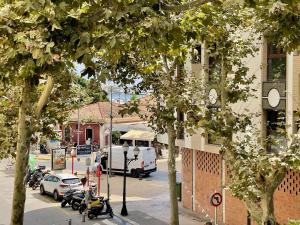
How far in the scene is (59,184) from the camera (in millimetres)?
28156

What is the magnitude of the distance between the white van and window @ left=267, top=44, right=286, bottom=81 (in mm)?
18198

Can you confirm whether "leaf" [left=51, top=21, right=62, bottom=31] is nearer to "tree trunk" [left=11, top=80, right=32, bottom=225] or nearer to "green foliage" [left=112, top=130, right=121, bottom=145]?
"tree trunk" [left=11, top=80, right=32, bottom=225]

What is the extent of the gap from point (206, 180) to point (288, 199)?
5457 mm

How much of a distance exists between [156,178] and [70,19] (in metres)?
28.6

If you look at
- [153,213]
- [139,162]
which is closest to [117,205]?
[153,213]

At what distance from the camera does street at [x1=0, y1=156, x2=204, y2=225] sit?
23.1 m

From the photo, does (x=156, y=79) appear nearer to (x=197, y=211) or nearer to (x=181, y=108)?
(x=181, y=108)

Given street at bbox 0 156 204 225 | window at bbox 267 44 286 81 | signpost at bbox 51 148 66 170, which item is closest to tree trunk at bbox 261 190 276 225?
window at bbox 267 44 286 81

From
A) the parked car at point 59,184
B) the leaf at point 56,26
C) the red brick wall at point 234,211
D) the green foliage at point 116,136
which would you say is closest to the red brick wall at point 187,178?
the red brick wall at point 234,211

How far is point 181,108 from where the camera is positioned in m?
14.3

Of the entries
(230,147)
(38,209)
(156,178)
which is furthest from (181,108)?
(156,178)

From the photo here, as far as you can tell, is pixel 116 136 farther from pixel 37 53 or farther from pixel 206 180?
pixel 37 53

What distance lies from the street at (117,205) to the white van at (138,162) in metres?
0.52

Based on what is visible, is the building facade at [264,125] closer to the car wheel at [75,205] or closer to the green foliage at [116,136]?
the car wheel at [75,205]
